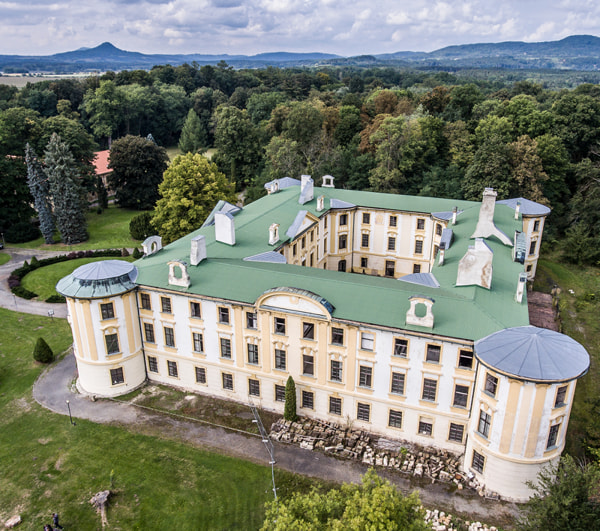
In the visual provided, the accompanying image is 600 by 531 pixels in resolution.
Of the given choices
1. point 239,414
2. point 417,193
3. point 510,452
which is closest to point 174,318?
point 239,414

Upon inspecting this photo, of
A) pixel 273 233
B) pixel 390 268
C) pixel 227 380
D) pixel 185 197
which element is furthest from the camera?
pixel 185 197

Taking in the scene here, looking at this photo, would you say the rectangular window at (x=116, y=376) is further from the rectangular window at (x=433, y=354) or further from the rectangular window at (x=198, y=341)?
the rectangular window at (x=433, y=354)

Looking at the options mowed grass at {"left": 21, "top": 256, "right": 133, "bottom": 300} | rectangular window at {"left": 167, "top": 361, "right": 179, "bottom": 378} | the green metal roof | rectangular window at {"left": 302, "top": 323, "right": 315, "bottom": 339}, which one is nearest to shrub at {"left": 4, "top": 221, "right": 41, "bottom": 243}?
mowed grass at {"left": 21, "top": 256, "right": 133, "bottom": 300}

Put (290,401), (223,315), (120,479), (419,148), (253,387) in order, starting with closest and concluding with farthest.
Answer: (120,479)
(290,401)
(223,315)
(253,387)
(419,148)

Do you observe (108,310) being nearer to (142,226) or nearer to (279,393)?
(279,393)

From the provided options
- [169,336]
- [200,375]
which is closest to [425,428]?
[200,375]

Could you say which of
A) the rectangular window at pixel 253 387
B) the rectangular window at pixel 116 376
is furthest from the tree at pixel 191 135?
the rectangular window at pixel 253 387
